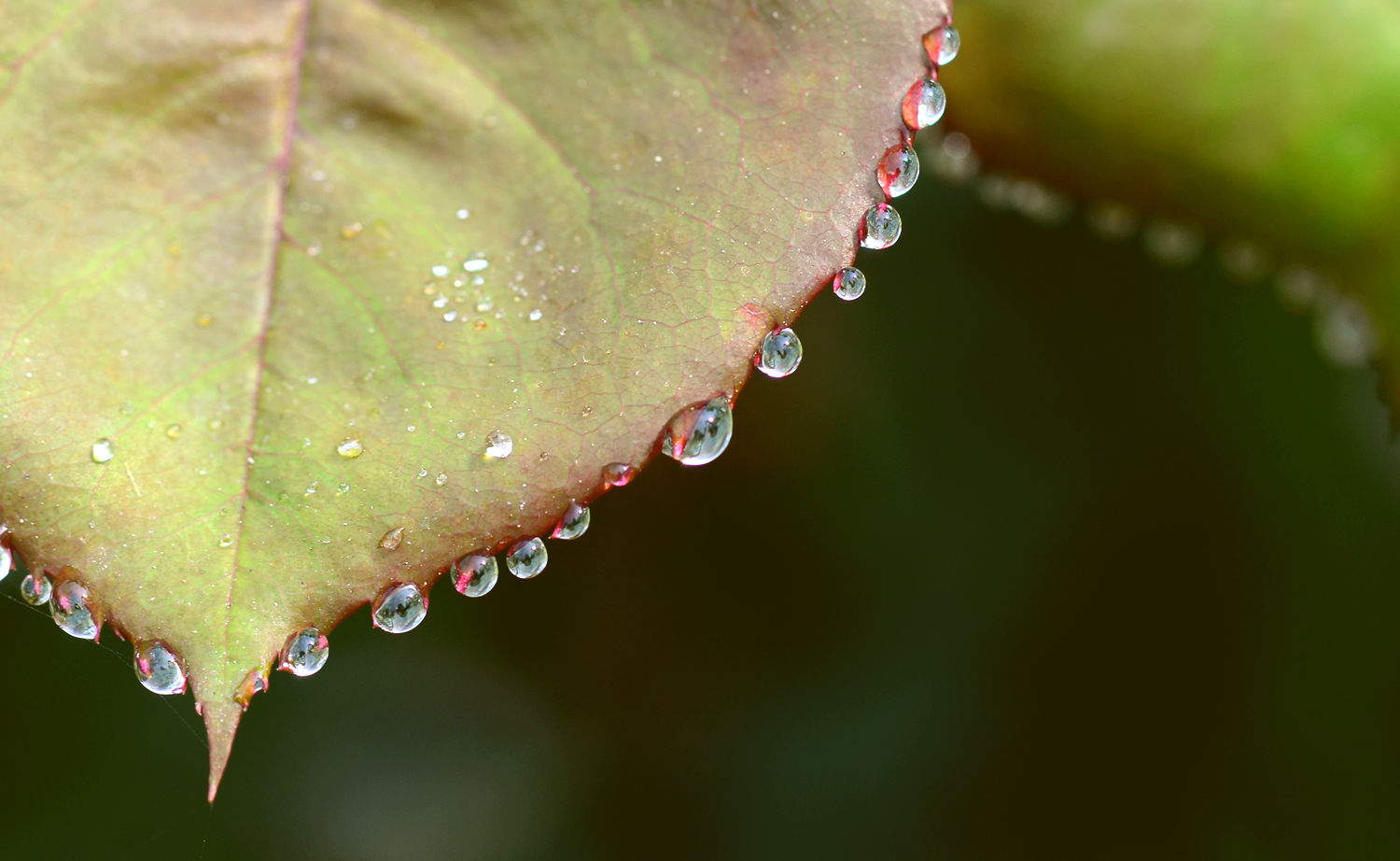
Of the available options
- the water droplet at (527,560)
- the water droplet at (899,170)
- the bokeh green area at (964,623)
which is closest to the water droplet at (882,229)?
the water droplet at (899,170)

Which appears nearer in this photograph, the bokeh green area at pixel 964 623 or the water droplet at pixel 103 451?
the water droplet at pixel 103 451

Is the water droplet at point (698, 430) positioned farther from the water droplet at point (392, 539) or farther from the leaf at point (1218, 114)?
the leaf at point (1218, 114)

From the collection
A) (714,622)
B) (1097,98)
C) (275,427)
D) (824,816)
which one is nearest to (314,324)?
(275,427)

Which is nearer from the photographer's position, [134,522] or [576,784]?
[134,522]

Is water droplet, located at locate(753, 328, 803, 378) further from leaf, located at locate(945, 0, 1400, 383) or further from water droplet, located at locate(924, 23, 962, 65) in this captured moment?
leaf, located at locate(945, 0, 1400, 383)

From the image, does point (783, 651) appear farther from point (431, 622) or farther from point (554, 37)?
point (554, 37)
